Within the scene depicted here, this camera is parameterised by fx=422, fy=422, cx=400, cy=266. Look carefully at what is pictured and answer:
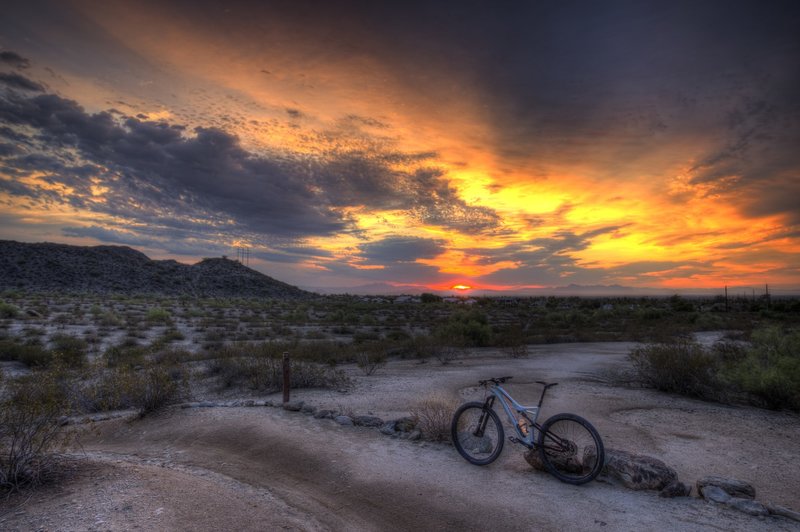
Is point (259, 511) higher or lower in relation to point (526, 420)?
lower

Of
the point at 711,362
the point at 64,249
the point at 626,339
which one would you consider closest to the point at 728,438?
the point at 711,362

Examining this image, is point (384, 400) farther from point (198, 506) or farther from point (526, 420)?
point (198, 506)

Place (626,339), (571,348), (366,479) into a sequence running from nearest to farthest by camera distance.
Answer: (366,479) < (571,348) < (626,339)

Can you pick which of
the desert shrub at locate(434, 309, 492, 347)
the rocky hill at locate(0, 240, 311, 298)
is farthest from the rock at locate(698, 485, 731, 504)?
the rocky hill at locate(0, 240, 311, 298)

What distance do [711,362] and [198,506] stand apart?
1314 cm

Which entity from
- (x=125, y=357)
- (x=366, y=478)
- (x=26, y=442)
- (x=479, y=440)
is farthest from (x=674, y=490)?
(x=125, y=357)

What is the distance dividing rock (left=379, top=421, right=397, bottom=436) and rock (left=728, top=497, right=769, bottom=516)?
5239mm

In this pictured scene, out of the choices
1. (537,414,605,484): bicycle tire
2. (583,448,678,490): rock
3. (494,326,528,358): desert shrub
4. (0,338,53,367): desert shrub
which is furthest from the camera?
(494,326,528,358): desert shrub

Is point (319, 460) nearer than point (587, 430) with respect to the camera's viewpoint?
No

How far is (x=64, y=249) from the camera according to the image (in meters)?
91.2

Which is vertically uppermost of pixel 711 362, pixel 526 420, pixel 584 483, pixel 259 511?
pixel 711 362

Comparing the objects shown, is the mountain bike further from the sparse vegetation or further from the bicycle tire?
the sparse vegetation

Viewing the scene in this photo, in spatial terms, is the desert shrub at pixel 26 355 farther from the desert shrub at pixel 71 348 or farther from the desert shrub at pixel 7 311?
the desert shrub at pixel 7 311

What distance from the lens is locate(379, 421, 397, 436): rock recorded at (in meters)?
8.34
